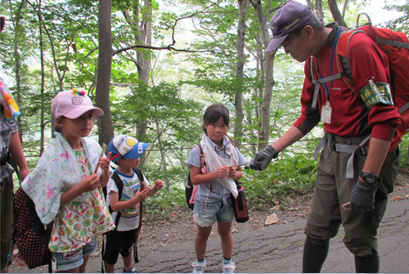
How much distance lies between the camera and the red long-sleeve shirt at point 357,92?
1604 mm

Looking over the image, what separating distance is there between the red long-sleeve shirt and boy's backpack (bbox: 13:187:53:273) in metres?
2.12

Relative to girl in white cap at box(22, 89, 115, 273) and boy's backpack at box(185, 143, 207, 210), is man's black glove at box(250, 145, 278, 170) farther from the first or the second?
girl in white cap at box(22, 89, 115, 273)

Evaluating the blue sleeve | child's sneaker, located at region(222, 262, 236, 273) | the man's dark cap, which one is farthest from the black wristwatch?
→ child's sneaker, located at region(222, 262, 236, 273)

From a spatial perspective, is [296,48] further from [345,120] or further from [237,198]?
[237,198]

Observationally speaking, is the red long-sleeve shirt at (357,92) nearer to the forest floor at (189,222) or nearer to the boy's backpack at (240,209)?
the boy's backpack at (240,209)

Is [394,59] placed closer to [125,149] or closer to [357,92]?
[357,92]

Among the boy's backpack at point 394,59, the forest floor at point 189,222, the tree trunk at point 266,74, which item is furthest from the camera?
the tree trunk at point 266,74

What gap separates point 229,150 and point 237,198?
1.57 feet

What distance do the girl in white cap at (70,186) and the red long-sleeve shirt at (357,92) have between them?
166 cm

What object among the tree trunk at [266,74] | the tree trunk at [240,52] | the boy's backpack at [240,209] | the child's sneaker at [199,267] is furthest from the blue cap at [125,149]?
the tree trunk at [240,52]

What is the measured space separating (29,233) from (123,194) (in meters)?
0.80

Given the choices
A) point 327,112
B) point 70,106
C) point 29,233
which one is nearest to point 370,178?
point 327,112

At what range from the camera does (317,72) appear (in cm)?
201

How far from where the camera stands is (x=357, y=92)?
174 centimetres
